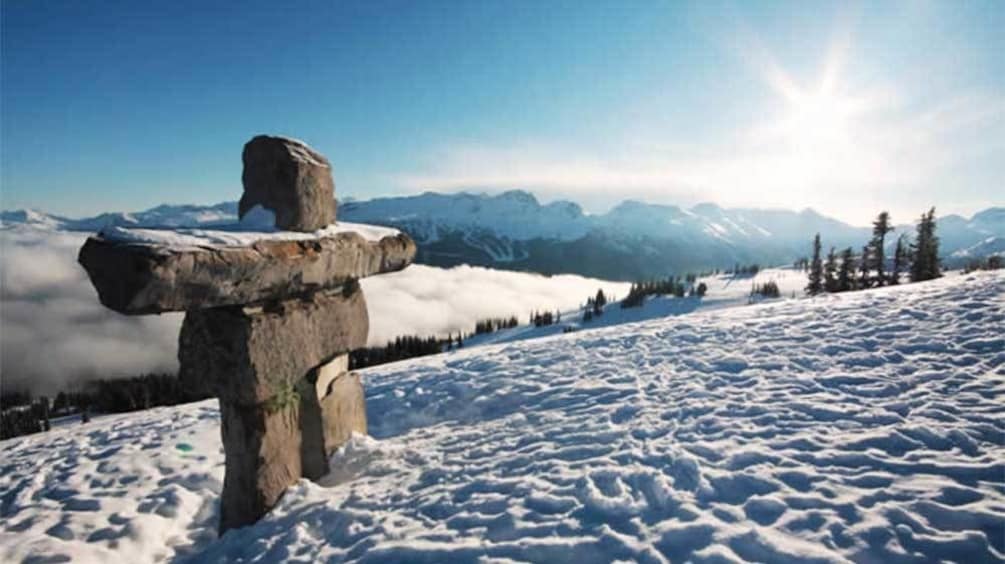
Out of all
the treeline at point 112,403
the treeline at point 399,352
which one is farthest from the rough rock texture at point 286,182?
the treeline at point 399,352

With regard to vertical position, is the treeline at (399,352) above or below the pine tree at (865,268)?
below

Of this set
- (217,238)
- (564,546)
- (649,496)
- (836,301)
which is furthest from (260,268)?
(836,301)

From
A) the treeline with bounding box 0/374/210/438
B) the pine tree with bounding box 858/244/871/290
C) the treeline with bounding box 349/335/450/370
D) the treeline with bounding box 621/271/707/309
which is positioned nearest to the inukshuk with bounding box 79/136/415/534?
the treeline with bounding box 0/374/210/438

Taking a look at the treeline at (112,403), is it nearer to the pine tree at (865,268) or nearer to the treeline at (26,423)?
the treeline at (26,423)

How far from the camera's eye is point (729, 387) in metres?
9.04

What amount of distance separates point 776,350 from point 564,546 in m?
8.23

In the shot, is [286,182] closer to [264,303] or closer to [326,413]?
[264,303]

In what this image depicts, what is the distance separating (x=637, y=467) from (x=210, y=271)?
608 cm

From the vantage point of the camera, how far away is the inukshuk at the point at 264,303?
18.1 ft

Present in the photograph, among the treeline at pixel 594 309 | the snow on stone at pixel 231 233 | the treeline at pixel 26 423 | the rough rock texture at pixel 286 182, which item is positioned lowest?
the treeline at pixel 26 423

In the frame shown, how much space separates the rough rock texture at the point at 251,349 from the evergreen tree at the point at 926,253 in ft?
210

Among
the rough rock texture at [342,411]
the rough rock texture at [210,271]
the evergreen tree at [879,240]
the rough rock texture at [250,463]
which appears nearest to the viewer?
the rough rock texture at [210,271]

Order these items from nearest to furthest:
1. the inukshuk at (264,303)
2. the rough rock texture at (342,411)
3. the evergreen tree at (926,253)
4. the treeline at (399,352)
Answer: the inukshuk at (264,303)
the rough rock texture at (342,411)
the evergreen tree at (926,253)
the treeline at (399,352)

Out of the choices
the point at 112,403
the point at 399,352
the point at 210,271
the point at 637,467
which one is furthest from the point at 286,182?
the point at 112,403
